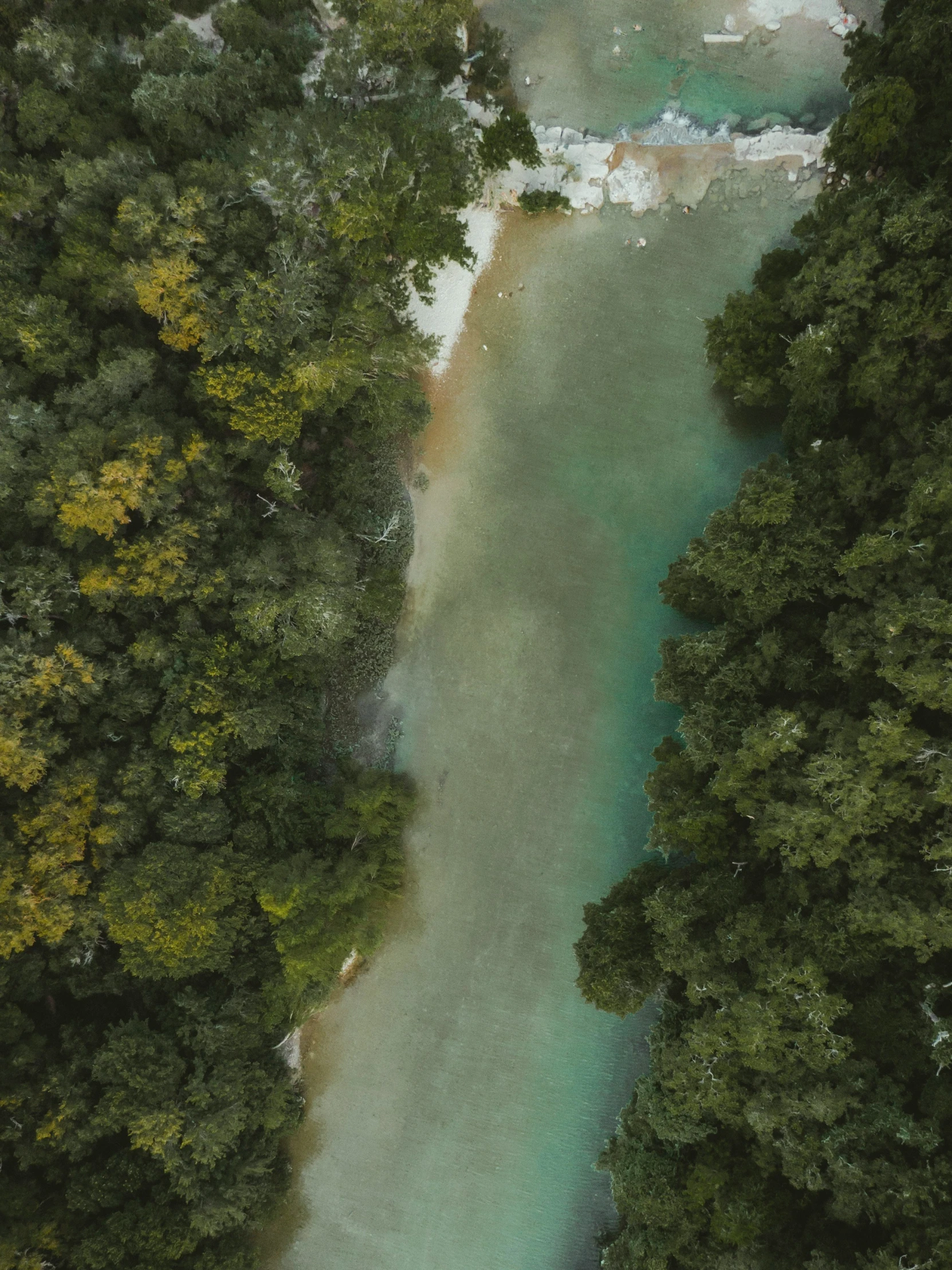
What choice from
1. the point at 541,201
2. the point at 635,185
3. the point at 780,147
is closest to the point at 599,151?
the point at 635,185

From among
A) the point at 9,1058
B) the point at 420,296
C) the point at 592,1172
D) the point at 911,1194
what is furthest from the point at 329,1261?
the point at 420,296

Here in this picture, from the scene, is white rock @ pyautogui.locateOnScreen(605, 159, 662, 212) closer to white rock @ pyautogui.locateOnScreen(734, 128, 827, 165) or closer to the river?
the river

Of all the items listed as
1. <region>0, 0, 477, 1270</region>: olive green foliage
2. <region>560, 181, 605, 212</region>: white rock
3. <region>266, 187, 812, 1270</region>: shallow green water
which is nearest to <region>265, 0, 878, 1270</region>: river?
<region>266, 187, 812, 1270</region>: shallow green water

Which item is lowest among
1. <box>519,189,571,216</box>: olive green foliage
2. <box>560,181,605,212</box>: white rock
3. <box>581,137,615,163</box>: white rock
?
<box>519,189,571,216</box>: olive green foliage

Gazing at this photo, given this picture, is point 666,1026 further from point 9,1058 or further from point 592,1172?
point 9,1058

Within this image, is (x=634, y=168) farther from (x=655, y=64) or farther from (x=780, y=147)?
(x=780, y=147)

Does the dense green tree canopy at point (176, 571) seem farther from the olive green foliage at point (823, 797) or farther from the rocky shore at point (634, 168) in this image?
the olive green foliage at point (823, 797)

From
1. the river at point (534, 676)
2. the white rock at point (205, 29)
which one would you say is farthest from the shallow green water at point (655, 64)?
the white rock at point (205, 29)
